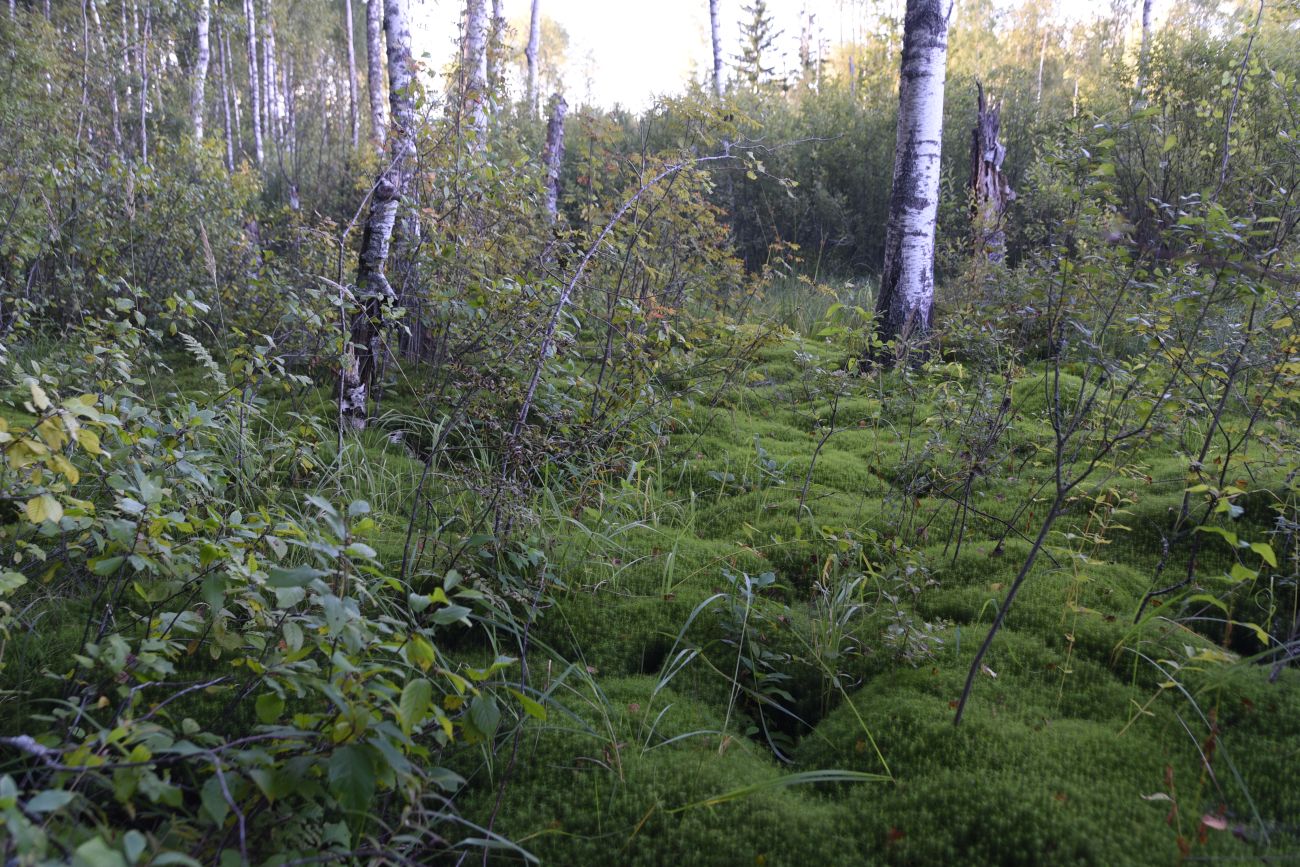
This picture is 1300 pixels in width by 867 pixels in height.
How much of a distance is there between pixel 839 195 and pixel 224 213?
8.19 metres

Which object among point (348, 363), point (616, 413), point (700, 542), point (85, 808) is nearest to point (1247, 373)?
point (700, 542)

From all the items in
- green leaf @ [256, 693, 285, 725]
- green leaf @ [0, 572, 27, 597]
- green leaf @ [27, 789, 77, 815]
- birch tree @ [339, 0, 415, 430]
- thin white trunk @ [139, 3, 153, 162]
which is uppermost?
thin white trunk @ [139, 3, 153, 162]

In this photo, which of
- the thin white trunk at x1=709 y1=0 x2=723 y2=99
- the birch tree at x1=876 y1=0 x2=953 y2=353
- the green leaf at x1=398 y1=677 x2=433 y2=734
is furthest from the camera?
the thin white trunk at x1=709 y1=0 x2=723 y2=99

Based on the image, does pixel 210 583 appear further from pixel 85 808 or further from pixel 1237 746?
pixel 1237 746

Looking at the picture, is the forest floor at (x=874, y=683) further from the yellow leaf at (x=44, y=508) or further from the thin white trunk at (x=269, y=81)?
the thin white trunk at (x=269, y=81)

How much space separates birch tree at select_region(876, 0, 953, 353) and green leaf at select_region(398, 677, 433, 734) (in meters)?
5.11

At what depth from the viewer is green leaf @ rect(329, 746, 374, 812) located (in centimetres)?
125

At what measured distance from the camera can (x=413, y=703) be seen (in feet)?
4.41

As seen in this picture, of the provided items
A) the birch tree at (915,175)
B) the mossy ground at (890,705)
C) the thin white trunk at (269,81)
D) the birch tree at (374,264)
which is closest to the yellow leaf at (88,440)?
the mossy ground at (890,705)

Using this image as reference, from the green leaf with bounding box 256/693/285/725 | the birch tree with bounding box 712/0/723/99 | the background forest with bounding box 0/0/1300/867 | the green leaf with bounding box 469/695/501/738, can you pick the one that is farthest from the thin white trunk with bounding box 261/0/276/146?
the green leaf with bounding box 469/695/501/738

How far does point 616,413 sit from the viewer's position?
3.75 meters

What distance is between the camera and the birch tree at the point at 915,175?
5809mm

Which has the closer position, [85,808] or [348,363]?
[85,808]

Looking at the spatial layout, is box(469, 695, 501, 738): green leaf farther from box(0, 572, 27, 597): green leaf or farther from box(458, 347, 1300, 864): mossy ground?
box(0, 572, 27, 597): green leaf
